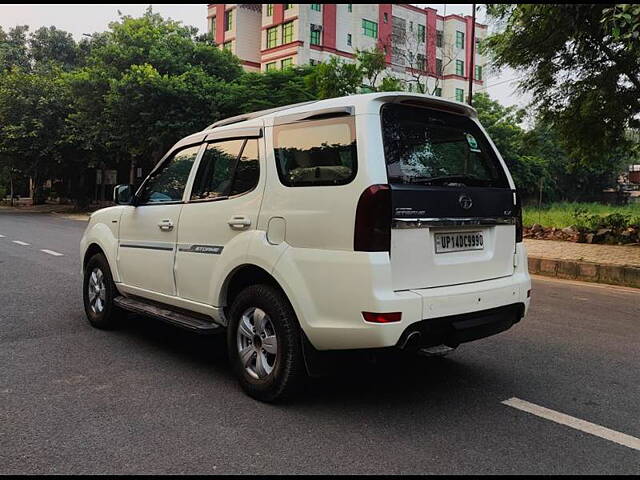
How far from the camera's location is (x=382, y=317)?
330 centimetres

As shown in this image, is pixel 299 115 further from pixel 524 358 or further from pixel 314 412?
pixel 524 358

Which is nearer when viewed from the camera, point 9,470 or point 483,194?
point 9,470

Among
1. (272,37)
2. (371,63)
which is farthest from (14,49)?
(371,63)

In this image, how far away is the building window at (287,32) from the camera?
44.0m

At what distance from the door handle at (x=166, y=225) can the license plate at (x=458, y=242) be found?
2202 mm

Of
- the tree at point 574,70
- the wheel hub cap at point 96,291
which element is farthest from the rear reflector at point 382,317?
the tree at point 574,70

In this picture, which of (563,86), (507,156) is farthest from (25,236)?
(507,156)

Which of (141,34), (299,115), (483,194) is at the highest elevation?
(141,34)

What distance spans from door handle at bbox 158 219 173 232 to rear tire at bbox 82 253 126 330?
3.61ft

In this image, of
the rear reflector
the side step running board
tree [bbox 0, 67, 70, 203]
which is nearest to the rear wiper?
the rear reflector

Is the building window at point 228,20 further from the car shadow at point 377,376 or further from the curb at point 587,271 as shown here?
the car shadow at point 377,376

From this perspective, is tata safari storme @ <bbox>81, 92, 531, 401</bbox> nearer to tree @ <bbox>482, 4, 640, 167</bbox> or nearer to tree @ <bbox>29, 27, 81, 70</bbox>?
tree @ <bbox>482, 4, 640, 167</bbox>

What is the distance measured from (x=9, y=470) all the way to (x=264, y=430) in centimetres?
131

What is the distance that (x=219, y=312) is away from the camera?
13.9ft
